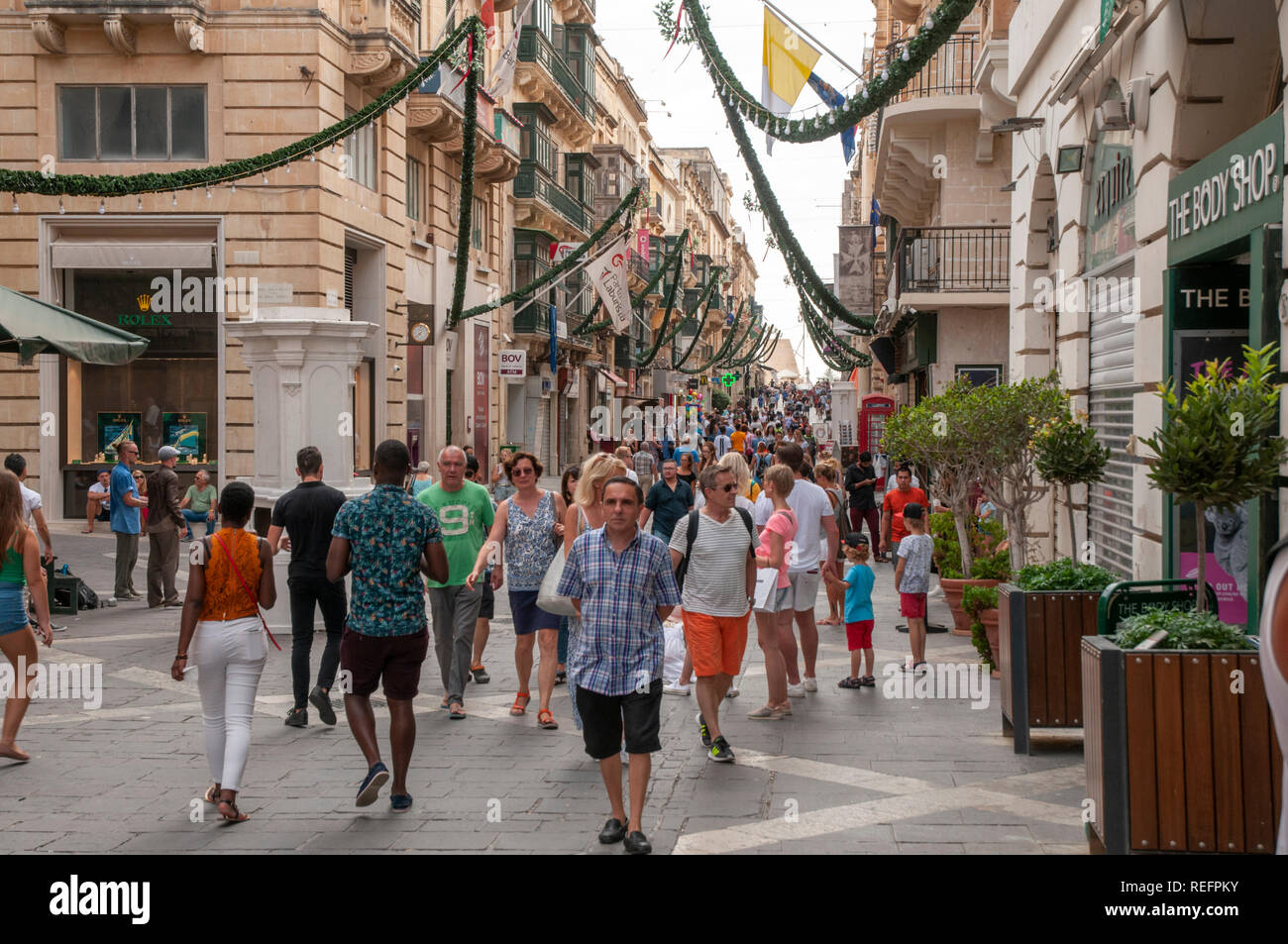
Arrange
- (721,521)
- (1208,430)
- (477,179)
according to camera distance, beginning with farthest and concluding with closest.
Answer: (477,179) < (721,521) < (1208,430)

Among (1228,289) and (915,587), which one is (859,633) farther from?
(1228,289)

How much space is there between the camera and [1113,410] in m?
10.7

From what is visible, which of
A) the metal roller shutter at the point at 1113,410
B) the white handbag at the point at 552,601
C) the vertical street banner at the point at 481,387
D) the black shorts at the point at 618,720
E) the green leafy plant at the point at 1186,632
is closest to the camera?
the green leafy plant at the point at 1186,632

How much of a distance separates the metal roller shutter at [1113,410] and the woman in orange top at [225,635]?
6218mm

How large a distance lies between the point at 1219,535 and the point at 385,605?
487cm

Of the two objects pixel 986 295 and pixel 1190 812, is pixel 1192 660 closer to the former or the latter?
pixel 1190 812

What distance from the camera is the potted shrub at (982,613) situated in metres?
9.69

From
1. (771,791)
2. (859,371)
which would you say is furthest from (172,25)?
(859,371)

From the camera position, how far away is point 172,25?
2266 cm

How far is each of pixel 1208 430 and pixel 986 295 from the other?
17.3 meters

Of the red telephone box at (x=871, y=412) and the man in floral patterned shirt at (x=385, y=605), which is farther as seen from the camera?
the red telephone box at (x=871, y=412)

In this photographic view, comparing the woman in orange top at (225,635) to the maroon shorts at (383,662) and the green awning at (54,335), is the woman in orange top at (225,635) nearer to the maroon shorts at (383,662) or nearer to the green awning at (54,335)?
the maroon shorts at (383,662)

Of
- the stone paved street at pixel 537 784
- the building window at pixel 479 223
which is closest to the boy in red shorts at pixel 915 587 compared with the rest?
the stone paved street at pixel 537 784

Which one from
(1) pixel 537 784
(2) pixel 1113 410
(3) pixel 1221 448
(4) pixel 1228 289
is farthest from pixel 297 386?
(3) pixel 1221 448
